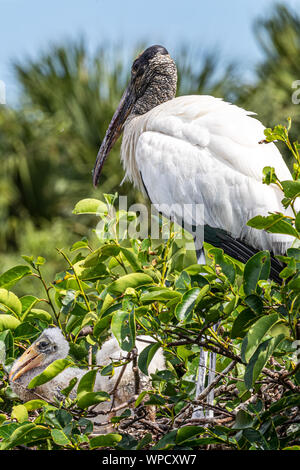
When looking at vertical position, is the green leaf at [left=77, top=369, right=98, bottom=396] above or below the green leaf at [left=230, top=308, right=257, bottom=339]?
below

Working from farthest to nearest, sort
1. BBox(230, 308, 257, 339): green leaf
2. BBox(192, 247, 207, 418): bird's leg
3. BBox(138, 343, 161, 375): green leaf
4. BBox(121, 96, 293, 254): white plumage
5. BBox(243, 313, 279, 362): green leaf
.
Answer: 1. BBox(121, 96, 293, 254): white plumage
2. BBox(192, 247, 207, 418): bird's leg
3. BBox(138, 343, 161, 375): green leaf
4. BBox(230, 308, 257, 339): green leaf
5. BBox(243, 313, 279, 362): green leaf

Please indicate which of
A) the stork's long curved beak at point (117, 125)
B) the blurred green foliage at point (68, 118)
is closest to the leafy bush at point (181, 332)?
the stork's long curved beak at point (117, 125)

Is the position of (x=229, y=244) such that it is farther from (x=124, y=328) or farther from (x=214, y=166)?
(x=124, y=328)

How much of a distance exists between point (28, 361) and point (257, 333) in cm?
103

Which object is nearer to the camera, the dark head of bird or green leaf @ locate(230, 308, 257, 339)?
green leaf @ locate(230, 308, 257, 339)

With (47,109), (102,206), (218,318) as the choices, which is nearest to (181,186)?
(102,206)

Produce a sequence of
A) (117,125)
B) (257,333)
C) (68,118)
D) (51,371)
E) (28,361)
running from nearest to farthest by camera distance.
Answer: (257,333), (51,371), (28,361), (117,125), (68,118)

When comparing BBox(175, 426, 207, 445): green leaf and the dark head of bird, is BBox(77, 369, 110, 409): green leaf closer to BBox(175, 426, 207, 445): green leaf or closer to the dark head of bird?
BBox(175, 426, 207, 445): green leaf

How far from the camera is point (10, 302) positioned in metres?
1.87

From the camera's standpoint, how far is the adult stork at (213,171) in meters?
2.42

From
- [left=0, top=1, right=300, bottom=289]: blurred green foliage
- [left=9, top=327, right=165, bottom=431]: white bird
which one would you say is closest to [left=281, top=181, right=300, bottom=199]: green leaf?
[left=9, top=327, right=165, bottom=431]: white bird

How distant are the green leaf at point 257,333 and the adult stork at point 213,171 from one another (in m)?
0.92

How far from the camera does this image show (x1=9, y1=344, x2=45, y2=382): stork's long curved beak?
2145mm

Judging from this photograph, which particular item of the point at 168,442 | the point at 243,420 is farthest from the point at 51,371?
the point at 243,420
